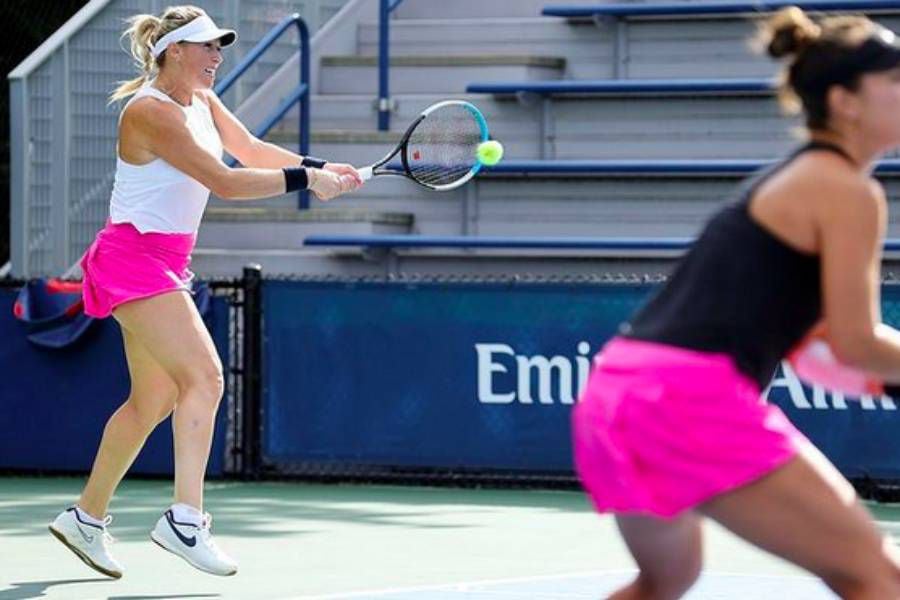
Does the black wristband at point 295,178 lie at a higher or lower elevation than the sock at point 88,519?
higher

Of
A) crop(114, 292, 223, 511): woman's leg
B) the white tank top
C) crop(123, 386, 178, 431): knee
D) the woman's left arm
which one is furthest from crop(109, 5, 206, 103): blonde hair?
crop(123, 386, 178, 431): knee

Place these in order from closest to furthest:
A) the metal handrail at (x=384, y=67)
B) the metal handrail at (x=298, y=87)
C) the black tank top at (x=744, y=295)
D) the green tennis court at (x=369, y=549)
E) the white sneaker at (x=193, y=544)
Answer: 1. the black tank top at (x=744, y=295)
2. the white sneaker at (x=193, y=544)
3. the green tennis court at (x=369, y=549)
4. the metal handrail at (x=298, y=87)
5. the metal handrail at (x=384, y=67)

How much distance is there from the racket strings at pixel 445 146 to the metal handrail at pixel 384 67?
6.07m

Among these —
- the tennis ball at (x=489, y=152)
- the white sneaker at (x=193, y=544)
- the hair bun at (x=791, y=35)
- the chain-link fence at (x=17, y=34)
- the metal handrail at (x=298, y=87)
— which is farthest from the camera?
the chain-link fence at (x=17, y=34)

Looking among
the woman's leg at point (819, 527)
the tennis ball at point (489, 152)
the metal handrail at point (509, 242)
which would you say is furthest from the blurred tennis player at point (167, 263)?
the metal handrail at point (509, 242)

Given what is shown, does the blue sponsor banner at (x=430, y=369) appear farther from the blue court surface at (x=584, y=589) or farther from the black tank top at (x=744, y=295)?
the black tank top at (x=744, y=295)

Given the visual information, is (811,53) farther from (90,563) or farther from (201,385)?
(90,563)

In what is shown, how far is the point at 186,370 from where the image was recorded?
23.9 ft

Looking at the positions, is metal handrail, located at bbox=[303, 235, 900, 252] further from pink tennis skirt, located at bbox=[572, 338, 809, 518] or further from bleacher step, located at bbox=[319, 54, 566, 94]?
pink tennis skirt, located at bbox=[572, 338, 809, 518]

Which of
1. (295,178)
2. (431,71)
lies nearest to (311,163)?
(295,178)

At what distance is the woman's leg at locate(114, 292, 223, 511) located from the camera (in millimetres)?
7242

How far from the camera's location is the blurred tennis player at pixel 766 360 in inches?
159

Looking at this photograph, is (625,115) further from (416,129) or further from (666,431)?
(666,431)

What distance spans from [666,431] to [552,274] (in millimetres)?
9355
